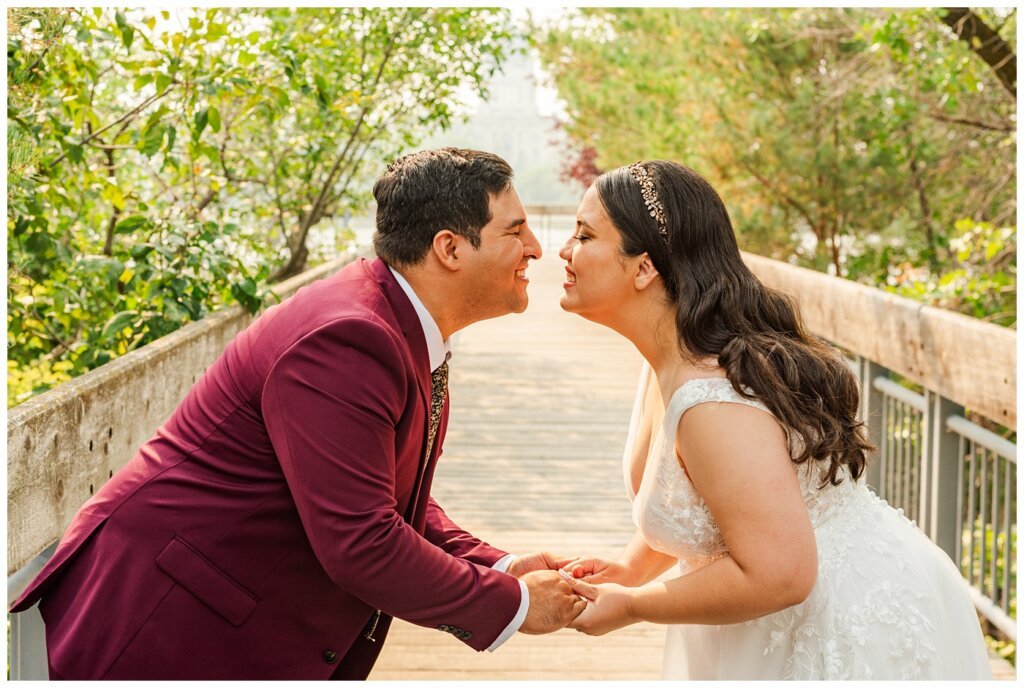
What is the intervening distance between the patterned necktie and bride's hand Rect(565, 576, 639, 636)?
0.51 metres

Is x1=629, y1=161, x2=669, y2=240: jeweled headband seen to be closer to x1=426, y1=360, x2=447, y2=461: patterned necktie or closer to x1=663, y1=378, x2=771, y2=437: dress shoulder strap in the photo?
x1=663, y1=378, x2=771, y2=437: dress shoulder strap

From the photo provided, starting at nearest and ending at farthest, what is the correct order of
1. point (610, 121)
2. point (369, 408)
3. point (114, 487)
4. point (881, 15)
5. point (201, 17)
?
1. point (369, 408)
2. point (114, 487)
3. point (201, 17)
4. point (881, 15)
5. point (610, 121)

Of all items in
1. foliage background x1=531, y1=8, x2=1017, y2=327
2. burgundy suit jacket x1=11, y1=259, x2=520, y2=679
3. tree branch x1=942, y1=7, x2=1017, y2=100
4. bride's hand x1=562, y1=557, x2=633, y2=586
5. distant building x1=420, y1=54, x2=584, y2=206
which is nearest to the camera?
burgundy suit jacket x1=11, y1=259, x2=520, y2=679

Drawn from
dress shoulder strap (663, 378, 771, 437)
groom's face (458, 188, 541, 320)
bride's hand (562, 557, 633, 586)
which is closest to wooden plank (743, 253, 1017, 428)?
dress shoulder strap (663, 378, 771, 437)

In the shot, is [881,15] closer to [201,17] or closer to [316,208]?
[316,208]

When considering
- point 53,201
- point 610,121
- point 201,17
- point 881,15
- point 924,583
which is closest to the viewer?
point 924,583

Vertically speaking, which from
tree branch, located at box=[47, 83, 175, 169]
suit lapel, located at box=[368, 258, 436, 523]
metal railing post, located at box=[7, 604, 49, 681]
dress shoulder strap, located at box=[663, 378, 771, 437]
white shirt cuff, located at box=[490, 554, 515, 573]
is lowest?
white shirt cuff, located at box=[490, 554, 515, 573]

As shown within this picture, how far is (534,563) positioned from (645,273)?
92cm

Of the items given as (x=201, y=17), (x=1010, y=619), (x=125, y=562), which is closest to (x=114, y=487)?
(x=125, y=562)

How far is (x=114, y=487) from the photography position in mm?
2293

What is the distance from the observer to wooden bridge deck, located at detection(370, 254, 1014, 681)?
3.93 metres

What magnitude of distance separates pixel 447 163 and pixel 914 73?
21.3ft

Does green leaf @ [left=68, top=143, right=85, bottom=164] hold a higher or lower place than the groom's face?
higher

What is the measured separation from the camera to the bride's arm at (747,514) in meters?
2.17
